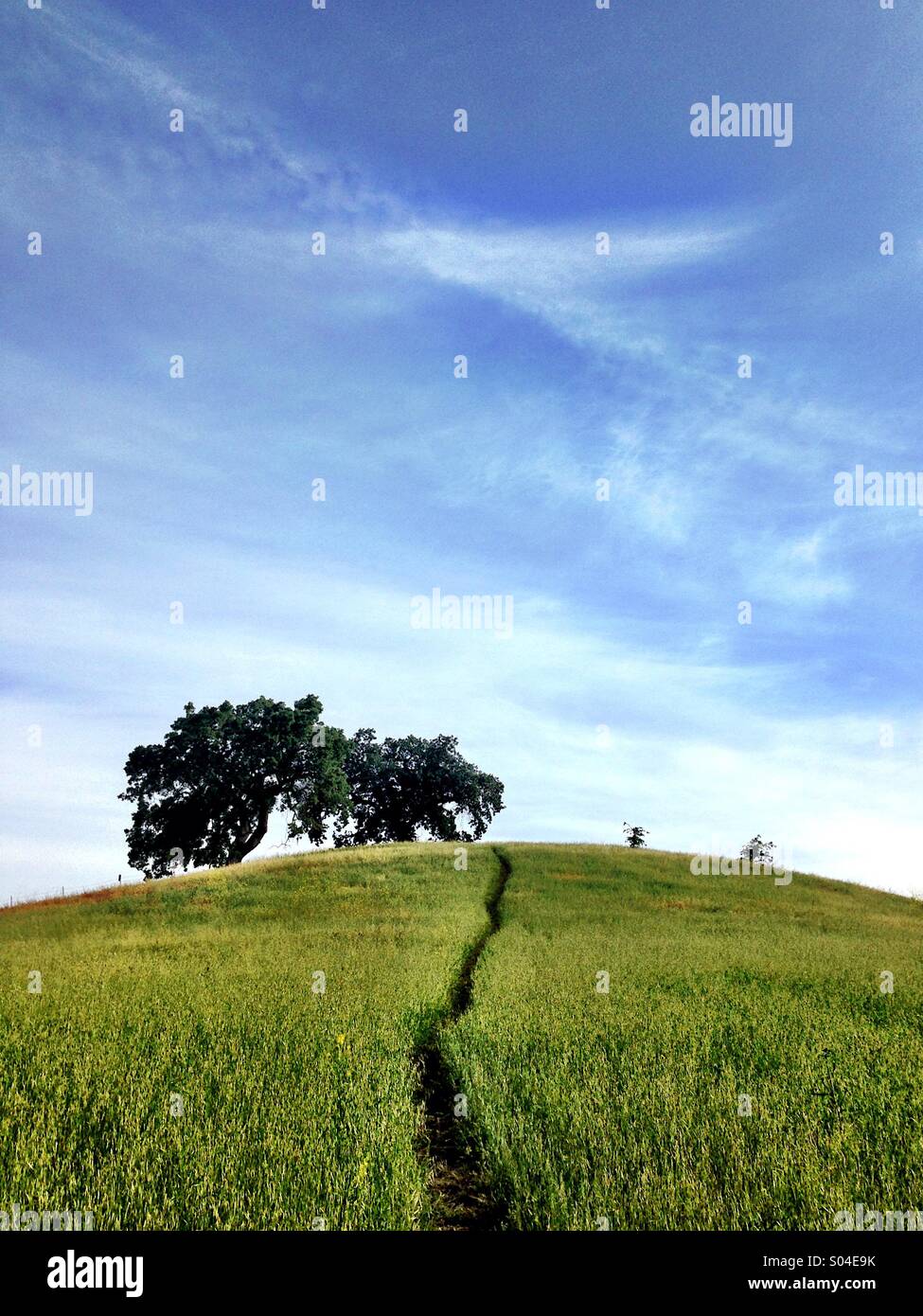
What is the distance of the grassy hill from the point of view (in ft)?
19.8

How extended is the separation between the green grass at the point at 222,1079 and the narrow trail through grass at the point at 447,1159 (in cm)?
26

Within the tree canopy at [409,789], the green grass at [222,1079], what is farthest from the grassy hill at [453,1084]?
the tree canopy at [409,789]

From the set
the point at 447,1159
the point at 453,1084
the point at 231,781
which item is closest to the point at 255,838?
the point at 231,781

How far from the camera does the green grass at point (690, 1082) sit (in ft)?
20.0

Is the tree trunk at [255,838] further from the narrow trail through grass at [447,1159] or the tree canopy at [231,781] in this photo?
the narrow trail through grass at [447,1159]

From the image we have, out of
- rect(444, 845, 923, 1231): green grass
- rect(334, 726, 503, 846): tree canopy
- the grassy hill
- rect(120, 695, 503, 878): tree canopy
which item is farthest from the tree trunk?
rect(444, 845, 923, 1231): green grass

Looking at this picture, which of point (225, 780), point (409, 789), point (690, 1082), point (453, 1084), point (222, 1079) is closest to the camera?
point (222, 1079)

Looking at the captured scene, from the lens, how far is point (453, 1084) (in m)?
A: 10.0

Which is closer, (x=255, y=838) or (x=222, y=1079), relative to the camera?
(x=222, y=1079)

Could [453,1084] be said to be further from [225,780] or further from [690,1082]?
[225,780]

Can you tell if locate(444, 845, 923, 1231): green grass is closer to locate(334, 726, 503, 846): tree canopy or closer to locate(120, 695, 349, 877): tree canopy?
locate(120, 695, 349, 877): tree canopy

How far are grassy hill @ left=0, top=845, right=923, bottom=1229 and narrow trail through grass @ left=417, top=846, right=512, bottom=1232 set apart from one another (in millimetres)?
44

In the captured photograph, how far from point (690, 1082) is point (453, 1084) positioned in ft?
9.93

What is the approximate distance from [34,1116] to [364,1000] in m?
6.16
